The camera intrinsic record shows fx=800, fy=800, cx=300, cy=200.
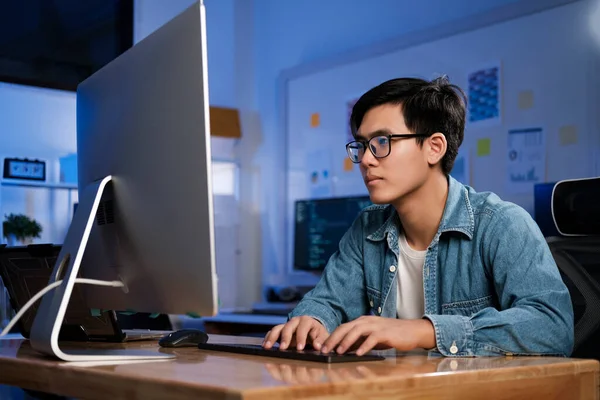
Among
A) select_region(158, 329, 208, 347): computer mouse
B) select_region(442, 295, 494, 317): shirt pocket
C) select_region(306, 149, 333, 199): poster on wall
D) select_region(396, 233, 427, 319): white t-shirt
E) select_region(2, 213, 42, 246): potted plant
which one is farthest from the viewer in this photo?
select_region(306, 149, 333, 199): poster on wall

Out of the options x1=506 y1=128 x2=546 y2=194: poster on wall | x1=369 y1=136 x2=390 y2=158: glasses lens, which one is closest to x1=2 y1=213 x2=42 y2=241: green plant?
x1=506 y1=128 x2=546 y2=194: poster on wall

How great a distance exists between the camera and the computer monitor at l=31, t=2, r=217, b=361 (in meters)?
1.13

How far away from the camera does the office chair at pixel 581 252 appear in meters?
1.70

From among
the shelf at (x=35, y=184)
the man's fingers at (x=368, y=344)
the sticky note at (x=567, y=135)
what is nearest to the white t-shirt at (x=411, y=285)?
the man's fingers at (x=368, y=344)

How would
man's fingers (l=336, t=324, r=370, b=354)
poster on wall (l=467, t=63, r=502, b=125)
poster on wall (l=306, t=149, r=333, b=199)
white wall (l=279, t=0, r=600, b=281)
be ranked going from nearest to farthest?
man's fingers (l=336, t=324, r=370, b=354) → white wall (l=279, t=0, r=600, b=281) → poster on wall (l=467, t=63, r=502, b=125) → poster on wall (l=306, t=149, r=333, b=199)

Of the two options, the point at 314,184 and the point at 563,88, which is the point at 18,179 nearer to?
the point at 314,184

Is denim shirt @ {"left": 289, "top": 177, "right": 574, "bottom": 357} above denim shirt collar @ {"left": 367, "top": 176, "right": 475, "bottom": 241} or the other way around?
the other way around

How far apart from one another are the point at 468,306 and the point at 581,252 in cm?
32

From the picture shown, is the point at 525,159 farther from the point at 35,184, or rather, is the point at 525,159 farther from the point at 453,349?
the point at 35,184

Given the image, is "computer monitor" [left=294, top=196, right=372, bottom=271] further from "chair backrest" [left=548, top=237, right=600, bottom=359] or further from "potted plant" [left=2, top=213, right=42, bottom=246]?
"chair backrest" [left=548, top=237, right=600, bottom=359]

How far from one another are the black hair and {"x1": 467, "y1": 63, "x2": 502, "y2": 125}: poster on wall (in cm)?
175

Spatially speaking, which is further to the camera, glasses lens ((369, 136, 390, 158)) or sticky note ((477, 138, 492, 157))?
sticky note ((477, 138, 492, 157))

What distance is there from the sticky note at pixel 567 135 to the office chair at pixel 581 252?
146 cm

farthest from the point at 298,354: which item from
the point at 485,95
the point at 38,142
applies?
the point at 38,142
